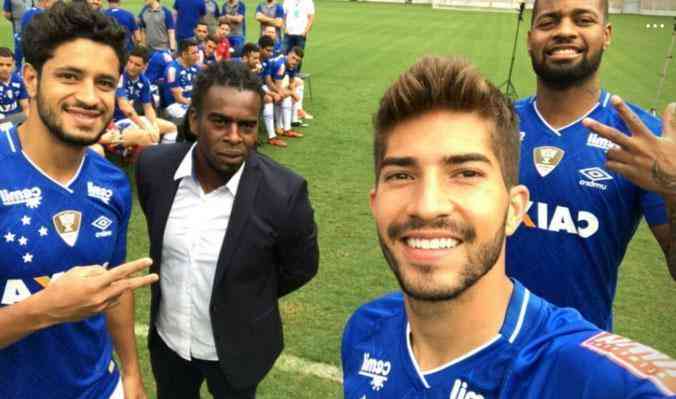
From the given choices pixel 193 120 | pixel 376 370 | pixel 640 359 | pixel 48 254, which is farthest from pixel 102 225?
pixel 640 359

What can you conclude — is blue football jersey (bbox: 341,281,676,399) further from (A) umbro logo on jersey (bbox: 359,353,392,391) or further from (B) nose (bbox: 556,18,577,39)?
(B) nose (bbox: 556,18,577,39)

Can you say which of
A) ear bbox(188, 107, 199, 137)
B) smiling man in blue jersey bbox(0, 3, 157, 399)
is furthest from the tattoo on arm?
ear bbox(188, 107, 199, 137)

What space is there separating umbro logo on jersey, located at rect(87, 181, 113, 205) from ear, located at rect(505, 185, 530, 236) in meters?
1.63

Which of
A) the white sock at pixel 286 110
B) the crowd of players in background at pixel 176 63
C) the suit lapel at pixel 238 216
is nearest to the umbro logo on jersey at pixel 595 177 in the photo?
the suit lapel at pixel 238 216

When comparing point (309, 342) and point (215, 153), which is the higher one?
point (215, 153)

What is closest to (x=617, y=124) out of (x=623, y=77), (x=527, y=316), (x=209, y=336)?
(x=527, y=316)

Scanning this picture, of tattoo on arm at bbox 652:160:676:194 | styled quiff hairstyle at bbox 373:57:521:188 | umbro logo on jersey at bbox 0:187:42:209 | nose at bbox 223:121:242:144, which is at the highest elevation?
styled quiff hairstyle at bbox 373:57:521:188

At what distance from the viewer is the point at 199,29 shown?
1068cm

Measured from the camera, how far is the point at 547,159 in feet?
8.33

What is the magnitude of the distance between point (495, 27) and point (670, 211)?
3033 centimetres

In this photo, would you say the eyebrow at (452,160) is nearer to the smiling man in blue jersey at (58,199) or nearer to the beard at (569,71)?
the smiling man in blue jersey at (58,199)

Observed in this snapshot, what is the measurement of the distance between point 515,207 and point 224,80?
1778 mm

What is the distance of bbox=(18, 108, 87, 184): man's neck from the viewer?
206 cm

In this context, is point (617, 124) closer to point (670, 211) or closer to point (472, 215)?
point (670, 211)
